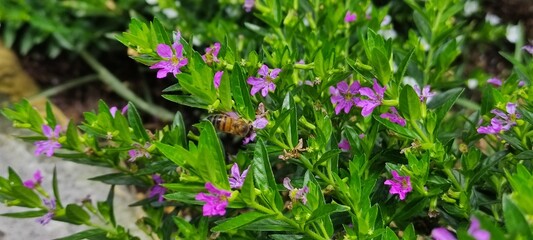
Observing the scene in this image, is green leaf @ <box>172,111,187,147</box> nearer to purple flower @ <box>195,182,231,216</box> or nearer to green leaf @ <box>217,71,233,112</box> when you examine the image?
green leaf @ <box>217,71,233,112</box>

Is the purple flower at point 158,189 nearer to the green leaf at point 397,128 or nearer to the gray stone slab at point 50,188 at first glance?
the gray stone slab at point 50,188

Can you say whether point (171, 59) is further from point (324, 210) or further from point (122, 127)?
point (324, 210)

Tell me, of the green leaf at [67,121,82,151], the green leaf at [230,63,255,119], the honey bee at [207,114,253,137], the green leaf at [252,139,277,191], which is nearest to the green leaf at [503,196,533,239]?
the green leaf at [252,139,277,191]

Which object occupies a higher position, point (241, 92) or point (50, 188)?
point (241, 92)

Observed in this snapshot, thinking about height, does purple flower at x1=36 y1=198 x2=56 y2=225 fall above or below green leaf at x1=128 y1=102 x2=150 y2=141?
below

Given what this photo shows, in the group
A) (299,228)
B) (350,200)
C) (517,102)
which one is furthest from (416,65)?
(299,228)

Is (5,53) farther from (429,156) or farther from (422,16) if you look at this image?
(429,156)

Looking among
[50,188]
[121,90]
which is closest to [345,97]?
[50,188]
